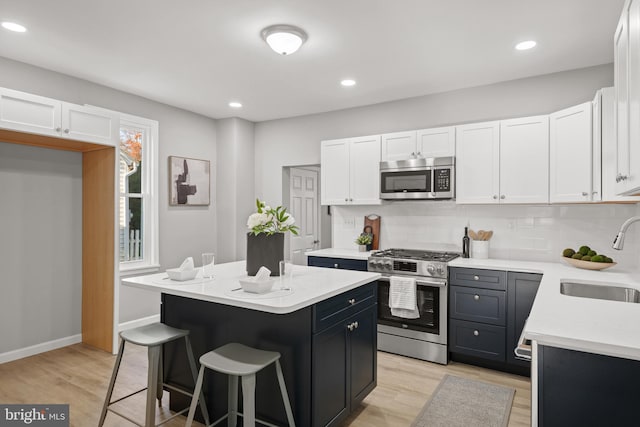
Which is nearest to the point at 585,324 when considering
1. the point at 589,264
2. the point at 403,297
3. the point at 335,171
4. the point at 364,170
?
the point at 589,264

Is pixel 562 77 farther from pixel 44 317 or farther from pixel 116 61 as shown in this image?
pixel 44 317

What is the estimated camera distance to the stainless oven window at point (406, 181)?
3.95 metres

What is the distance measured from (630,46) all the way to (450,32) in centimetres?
147

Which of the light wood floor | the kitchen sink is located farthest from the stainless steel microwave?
the light wood floor

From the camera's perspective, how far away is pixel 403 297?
144 inches

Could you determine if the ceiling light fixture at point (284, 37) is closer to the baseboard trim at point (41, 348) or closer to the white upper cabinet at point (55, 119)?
the white upper cabinet at point (55, 119)

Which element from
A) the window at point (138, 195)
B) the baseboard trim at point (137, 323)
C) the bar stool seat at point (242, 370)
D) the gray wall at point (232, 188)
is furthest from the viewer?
the gray wall at point (232, 188)

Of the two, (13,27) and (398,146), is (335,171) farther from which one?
(13,27)

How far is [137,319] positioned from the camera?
445cm

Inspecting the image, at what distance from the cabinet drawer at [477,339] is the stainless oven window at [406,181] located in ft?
4.47

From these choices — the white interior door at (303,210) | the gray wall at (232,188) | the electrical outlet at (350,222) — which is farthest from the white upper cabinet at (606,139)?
the gray wall at (232,188)

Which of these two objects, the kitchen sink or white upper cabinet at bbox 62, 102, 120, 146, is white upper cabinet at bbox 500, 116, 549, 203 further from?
white upper cabinet at bbox 62, 102, 120, 146

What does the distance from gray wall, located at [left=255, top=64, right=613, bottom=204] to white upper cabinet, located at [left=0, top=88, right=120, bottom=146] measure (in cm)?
221

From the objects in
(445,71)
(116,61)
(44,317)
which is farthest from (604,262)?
(44,317)
